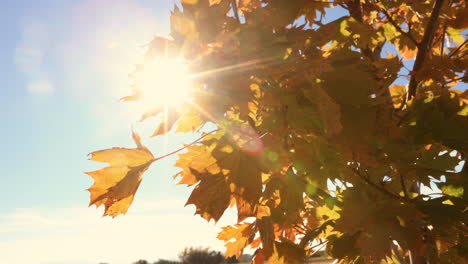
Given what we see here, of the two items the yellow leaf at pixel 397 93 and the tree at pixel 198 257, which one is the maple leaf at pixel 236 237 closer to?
the yellow leaf at pixel 397 93

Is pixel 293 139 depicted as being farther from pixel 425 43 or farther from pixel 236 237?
pixel 425 43

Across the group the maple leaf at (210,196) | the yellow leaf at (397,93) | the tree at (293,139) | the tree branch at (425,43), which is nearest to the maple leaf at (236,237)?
the tree at (293,139)

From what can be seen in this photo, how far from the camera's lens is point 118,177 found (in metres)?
1.25

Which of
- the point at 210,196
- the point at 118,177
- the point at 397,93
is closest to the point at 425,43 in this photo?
the point at 397,93

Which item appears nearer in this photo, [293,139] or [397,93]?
[293,139]

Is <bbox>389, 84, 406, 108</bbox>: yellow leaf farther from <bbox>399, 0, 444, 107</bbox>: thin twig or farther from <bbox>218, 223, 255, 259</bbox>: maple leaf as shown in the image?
<bbox>218, 223, 255, 259</bbox>: maple leaf

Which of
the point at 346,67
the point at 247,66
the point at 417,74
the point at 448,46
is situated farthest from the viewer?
the point at 448,46

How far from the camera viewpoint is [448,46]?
2.46 m

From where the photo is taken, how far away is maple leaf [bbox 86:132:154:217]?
1.20 meters

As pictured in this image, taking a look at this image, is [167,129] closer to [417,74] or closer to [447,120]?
[447,120]

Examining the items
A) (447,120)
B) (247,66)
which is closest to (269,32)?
(247,66)

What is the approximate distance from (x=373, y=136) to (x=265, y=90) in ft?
1.51

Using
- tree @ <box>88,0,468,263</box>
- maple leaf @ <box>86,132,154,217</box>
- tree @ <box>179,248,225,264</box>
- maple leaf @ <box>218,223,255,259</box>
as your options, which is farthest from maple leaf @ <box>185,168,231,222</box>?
tree @ <box>179,248,225,264</box>

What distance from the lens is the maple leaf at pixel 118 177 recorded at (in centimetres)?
120
